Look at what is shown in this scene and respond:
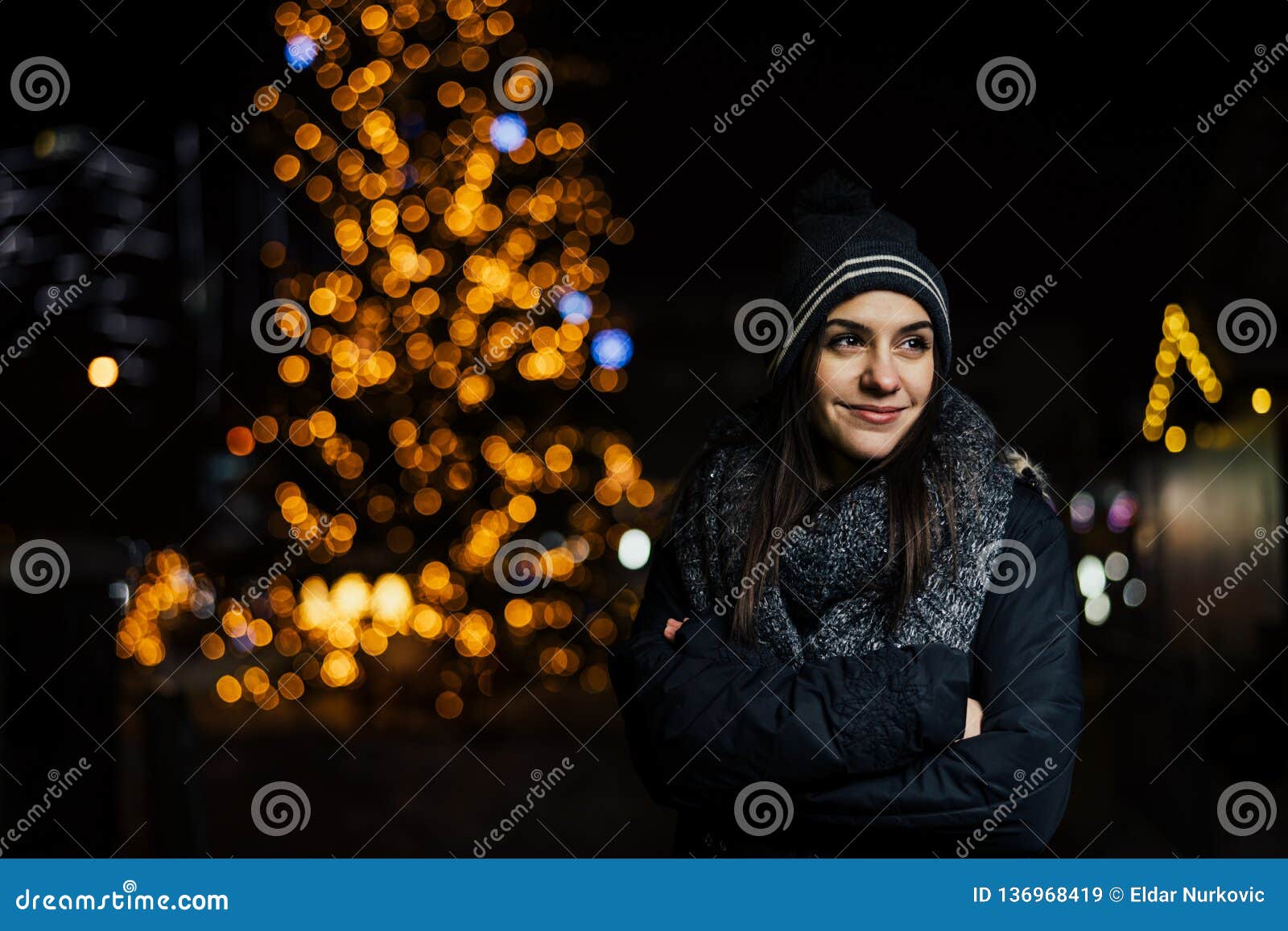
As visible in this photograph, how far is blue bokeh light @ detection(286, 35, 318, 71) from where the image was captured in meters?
5.19

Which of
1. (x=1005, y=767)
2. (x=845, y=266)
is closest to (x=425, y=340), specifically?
(x=845, y=266)

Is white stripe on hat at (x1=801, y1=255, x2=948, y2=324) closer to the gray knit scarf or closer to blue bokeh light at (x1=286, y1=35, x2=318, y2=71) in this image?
the gray knit scarf

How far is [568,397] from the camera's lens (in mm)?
6516

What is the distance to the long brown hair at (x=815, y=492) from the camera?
77.3 inches

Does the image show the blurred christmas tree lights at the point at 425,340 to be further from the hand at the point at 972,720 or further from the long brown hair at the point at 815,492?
the hand at the point at 972,720

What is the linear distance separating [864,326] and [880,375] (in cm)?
10

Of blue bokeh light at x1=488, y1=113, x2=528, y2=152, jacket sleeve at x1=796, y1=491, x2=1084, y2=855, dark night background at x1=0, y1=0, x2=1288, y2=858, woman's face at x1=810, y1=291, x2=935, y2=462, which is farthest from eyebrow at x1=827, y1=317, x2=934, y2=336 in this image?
blue bokeh light at x1=488, y1=113, x2=528, y2=152

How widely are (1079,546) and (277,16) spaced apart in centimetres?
931

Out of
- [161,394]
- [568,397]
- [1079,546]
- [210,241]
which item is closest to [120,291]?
[161,394]

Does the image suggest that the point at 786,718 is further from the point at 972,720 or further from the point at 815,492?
the point at 815,492

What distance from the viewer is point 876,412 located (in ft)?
6.41

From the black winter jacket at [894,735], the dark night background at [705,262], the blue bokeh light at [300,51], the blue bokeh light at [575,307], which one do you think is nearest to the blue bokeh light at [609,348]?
the blue bokeh light at [575,307]

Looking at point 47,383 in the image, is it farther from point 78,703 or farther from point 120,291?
point 78,703

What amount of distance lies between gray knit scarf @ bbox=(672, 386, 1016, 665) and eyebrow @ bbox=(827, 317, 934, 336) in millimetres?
167
